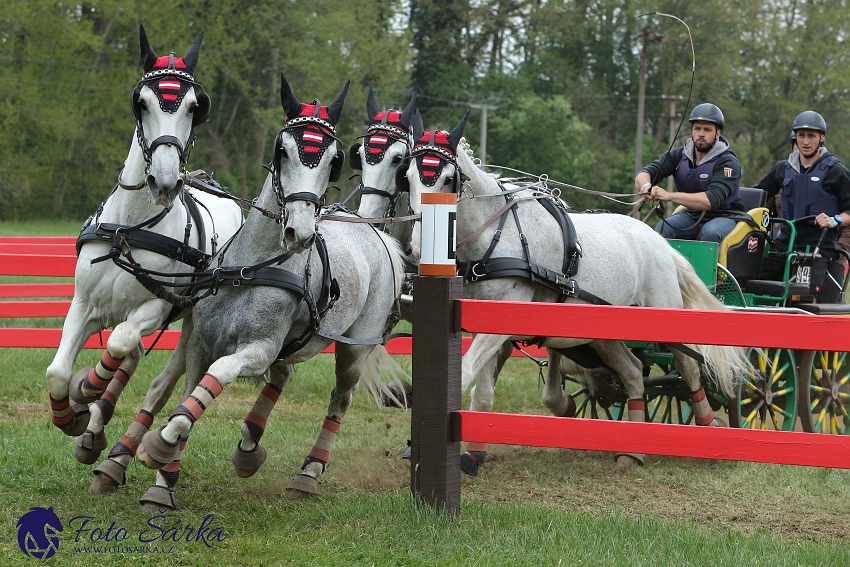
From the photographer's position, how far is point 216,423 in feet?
25.0

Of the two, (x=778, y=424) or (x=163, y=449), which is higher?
(x=163, y=449)

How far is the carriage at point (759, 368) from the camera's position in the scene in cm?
748

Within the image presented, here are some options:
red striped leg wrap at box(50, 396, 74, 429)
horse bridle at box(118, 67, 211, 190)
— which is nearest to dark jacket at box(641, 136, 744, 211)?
horse bridle at box(118, 67, 211, 190)

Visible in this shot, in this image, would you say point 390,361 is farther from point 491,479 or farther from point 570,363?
point 570,363

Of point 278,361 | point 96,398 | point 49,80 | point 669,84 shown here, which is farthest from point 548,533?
point 669,84

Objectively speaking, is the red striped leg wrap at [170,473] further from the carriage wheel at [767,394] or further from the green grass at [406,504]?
the carriage wheel at [767,394]

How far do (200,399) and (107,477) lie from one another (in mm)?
1214

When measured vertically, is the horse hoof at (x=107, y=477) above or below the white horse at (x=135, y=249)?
below

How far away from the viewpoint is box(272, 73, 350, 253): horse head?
444cm

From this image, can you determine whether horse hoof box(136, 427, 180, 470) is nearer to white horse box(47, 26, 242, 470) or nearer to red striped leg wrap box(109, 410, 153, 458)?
white horse box(47, 26, 242, 470)

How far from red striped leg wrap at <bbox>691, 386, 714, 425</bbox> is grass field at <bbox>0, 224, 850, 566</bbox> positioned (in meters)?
0.39

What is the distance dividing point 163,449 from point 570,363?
409 cm

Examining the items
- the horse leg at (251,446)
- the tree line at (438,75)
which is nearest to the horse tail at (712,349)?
the horse leg at (251,446)

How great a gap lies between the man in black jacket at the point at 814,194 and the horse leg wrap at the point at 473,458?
302 cm
